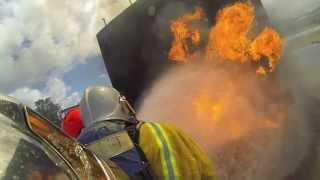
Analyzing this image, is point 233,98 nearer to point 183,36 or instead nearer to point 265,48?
point 265,48

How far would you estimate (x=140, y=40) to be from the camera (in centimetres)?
836

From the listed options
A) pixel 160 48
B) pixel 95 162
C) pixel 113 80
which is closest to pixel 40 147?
pixel 95 162

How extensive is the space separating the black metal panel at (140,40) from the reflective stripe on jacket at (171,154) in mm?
5118

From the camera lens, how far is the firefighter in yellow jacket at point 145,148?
7.90 feet

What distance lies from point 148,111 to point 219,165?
1942 millimetres

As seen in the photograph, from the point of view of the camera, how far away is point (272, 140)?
7.39 m

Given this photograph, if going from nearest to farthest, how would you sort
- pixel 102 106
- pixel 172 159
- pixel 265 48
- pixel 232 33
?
1. pixel 172 159
2. pixel 102 106
3. pixel 265 48
4. pixel 232 33

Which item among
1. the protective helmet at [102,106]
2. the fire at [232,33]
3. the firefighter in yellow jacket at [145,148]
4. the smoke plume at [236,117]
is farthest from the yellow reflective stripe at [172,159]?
the fire at [232,33]

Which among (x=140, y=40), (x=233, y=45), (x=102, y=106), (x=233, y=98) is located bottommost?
(x=233, y=98)

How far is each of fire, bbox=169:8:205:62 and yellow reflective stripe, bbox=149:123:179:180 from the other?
523 centimetres

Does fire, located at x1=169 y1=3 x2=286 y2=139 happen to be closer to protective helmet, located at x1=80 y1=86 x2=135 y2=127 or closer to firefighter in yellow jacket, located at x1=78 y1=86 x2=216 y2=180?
protective helmet, located at x1=80 y1=86 x2=135 y2=127

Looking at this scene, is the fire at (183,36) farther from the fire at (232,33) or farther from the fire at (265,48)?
the fire at (265,48)

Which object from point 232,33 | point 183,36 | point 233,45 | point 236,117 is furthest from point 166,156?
point 232,33

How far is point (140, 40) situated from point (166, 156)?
6011 millimetres
